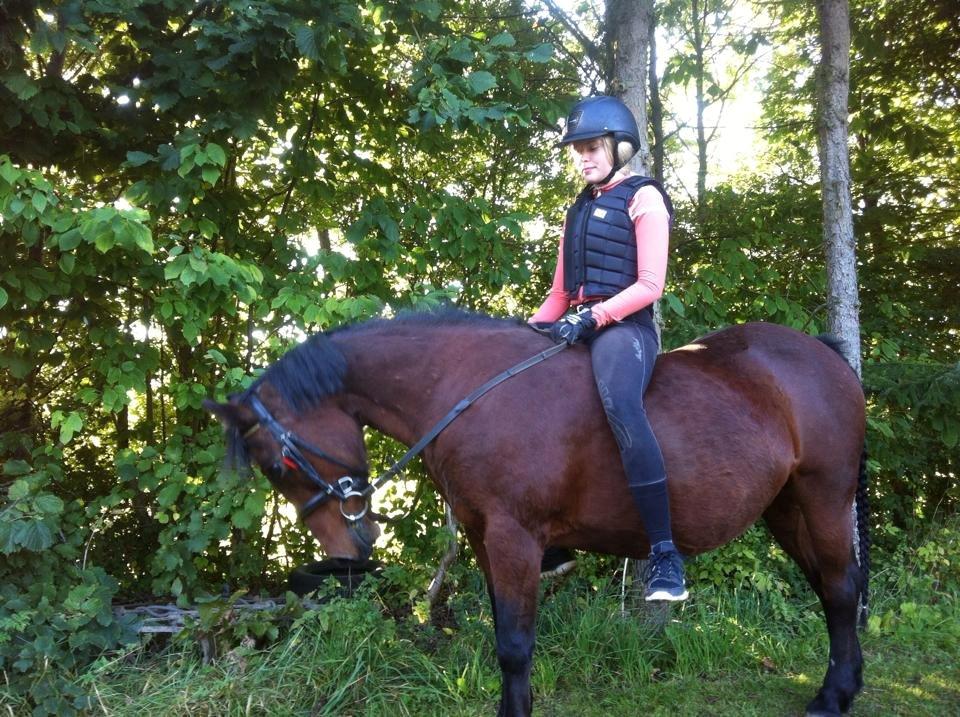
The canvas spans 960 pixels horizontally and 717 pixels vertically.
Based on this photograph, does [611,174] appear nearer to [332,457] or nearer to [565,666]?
[332,457]

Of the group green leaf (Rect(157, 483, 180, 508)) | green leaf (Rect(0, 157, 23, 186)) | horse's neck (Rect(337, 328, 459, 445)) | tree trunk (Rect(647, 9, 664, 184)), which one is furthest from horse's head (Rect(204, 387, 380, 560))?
tree trunk (Rect(647, 9, 664, 184))

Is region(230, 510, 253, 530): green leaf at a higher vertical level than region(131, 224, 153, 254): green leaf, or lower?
lower

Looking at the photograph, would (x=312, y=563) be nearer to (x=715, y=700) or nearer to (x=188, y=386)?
(x=188, y=386)

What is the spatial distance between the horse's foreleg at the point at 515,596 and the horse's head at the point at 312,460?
1.84 feet

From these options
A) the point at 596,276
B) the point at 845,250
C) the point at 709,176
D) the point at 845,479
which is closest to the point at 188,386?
the point at 596,276

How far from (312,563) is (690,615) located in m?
2.75

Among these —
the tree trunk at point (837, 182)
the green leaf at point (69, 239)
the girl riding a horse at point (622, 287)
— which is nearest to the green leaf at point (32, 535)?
the green leaf at point (69, 239)

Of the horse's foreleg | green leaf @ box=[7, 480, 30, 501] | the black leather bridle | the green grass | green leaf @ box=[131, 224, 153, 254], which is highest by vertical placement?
green leaf @ box=[131, 224, 153, 254]

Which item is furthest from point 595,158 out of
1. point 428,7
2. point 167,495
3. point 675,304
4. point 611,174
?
point 167,495

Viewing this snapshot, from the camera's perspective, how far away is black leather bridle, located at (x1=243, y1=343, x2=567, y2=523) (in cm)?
304

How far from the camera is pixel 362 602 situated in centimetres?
436

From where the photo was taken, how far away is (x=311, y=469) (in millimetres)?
3047

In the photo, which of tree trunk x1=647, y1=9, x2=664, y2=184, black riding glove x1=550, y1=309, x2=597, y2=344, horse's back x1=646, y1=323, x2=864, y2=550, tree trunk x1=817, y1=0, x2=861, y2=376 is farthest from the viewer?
tree trunk x1=647, y1=9, x2=664, y2=184

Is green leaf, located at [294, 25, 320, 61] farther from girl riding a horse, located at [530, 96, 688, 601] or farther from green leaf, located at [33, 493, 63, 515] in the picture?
green leaf, located at [33, 493, 63, 515]
